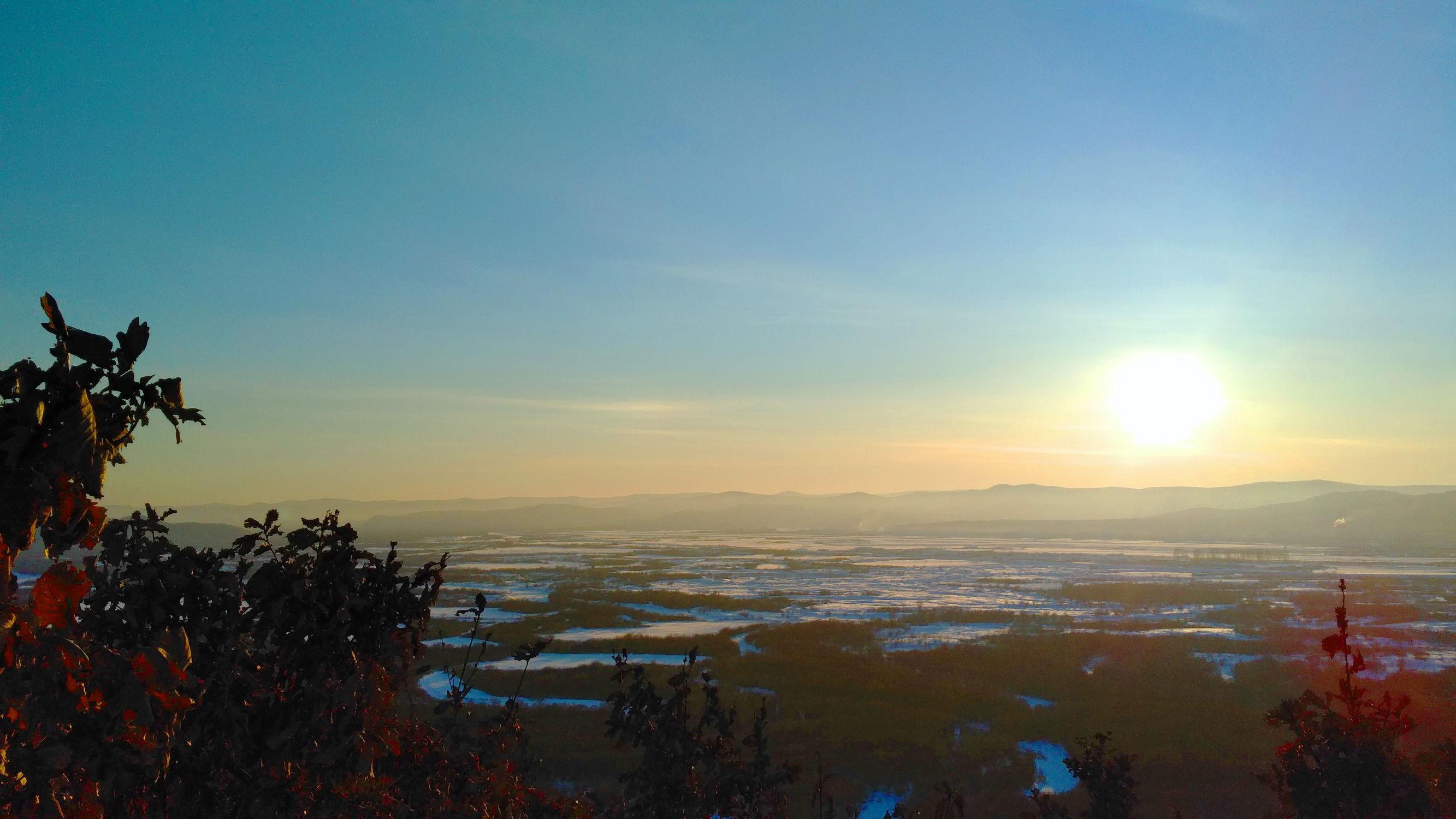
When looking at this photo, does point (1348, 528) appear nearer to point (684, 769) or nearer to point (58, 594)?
point (684, 769)

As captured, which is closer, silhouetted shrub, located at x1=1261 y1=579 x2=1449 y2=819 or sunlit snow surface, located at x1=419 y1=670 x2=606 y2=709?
silhouetted shrub, located at x1=1261 y1=579 x2=1449 y2=819

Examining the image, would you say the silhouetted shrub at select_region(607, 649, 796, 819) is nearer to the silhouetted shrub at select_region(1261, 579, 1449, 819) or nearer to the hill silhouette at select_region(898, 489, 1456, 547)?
the silhouetted shrub at select_region(1261, 579, 1449, 819)

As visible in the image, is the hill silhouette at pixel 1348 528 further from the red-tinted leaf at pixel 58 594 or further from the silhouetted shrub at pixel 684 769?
the red-tinted leaf at pixel 58 594

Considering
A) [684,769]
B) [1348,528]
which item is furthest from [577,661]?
[1348,528]

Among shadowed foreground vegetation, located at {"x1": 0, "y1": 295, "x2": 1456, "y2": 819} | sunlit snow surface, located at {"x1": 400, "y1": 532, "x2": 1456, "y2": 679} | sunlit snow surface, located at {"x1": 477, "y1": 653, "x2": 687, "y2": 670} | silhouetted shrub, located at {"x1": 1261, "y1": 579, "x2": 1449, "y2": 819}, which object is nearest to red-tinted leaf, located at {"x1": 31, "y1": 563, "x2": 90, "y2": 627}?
shadowed foreground vegetation, located at {"x1": 0, "y1": 295, "x2": 1456, "y2": 819}

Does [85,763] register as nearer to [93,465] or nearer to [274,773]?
[274,773]

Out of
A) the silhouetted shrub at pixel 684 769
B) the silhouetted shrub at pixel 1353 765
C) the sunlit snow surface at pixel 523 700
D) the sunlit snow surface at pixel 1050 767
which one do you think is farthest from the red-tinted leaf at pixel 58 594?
the sunlit snow surface at pixel 523 700

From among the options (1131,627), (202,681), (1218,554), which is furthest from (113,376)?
(1218,554)

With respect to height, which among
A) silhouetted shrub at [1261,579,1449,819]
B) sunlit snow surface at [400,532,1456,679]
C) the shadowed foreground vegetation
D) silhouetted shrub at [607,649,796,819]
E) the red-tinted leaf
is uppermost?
the red-tinted leaf
